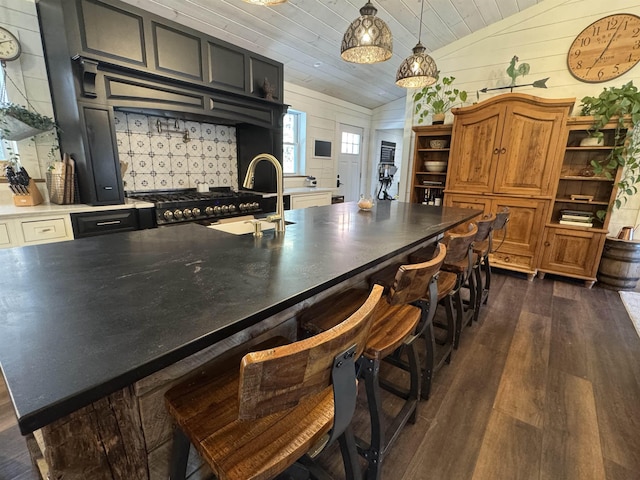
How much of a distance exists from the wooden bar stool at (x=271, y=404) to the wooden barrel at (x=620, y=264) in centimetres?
377

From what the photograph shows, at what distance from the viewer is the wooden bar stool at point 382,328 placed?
104 cm


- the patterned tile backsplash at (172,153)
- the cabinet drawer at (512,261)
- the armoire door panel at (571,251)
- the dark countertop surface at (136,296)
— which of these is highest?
the patterned tile backsplash at (172,153)

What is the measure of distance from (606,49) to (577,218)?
70.1 inches

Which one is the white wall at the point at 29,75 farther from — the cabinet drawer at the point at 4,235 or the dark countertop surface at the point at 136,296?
the dark countertop surface at the point at 136,296

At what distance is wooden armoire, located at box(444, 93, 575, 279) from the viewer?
3160 millimetres

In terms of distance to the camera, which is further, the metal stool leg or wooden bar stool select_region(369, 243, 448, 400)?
wooden bar stool select_region(369, 243, 448, 400)

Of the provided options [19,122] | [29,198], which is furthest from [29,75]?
[29,198]

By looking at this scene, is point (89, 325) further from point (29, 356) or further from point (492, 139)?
point (492, 139)

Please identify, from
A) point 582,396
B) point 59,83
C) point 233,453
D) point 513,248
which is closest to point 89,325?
point 233,453

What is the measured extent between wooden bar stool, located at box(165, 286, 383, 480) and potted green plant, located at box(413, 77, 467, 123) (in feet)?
13.2

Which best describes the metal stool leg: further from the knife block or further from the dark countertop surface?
the knife block

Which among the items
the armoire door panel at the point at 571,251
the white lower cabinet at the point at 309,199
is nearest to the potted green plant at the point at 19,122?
the white lower cabinet at the point at 309,199

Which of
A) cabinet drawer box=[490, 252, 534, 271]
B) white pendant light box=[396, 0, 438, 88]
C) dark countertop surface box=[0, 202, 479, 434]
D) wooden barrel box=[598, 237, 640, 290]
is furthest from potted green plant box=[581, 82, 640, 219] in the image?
dark countertop surface box=[0, 202, 479, 434]

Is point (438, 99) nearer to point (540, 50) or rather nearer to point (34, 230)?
point (540, 50)
